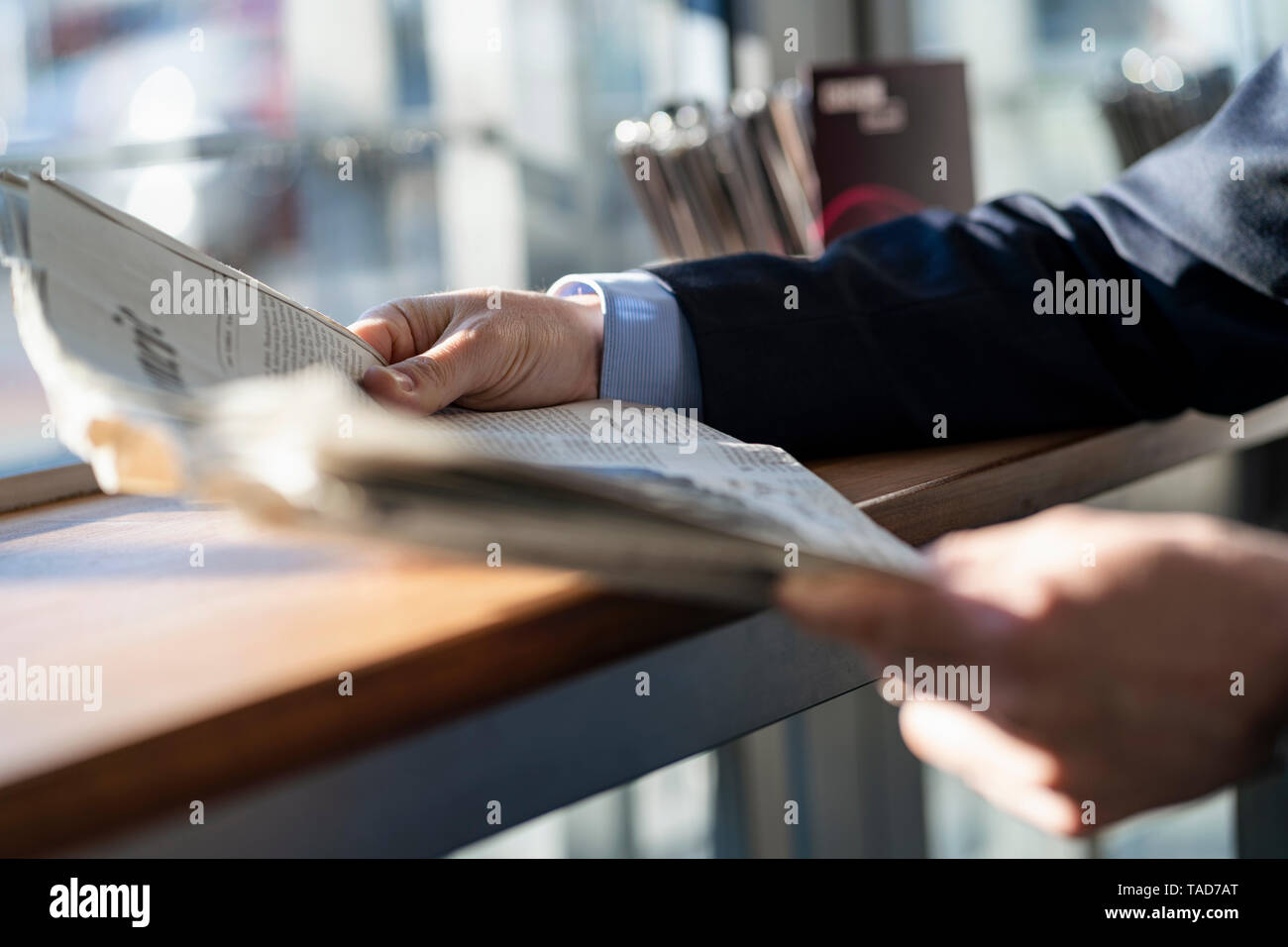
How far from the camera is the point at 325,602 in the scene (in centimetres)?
33

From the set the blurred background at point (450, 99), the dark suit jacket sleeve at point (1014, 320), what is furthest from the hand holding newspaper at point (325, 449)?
the blurred background at point (450, 99)

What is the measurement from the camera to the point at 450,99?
7.47ft

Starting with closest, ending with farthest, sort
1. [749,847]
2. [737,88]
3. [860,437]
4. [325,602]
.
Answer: [325,602] → [860,437] → [749,847] → [737,88]

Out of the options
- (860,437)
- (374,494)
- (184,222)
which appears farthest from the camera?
(184,222)

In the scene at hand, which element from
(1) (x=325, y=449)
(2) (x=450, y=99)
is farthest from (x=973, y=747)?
(2) (x=450, y=99)

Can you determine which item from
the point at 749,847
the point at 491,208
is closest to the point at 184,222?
the point at 491,208

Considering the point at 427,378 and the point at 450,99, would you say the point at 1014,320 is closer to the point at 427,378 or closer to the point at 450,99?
the point at 427,378

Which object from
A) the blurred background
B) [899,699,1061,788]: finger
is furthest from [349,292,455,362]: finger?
the blurred background

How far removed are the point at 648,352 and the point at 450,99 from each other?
1.91 meters

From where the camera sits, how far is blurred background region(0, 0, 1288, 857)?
1.99 m

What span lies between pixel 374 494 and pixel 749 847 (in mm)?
1341

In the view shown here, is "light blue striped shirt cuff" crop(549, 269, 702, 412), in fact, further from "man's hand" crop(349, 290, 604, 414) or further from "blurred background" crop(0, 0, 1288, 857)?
"blurred background" crop(0, 0, 1288, 857)

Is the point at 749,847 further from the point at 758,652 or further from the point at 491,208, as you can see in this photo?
the point at 491,208

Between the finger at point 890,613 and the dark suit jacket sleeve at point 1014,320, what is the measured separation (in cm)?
25
